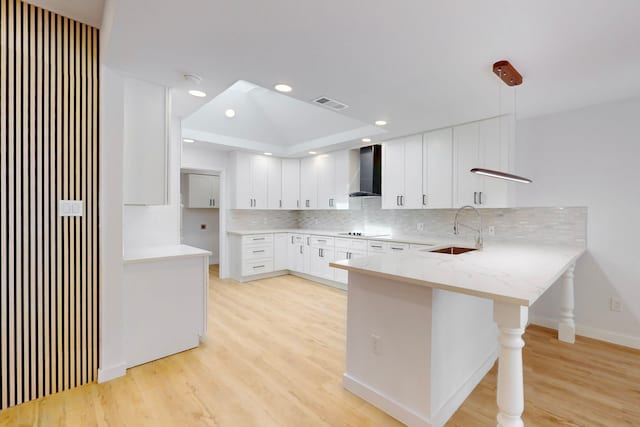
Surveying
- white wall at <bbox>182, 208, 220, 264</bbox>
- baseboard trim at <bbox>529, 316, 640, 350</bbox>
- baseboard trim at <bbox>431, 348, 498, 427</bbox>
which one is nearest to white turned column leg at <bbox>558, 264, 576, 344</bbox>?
baseboard trim at <bbox>529, 316, 640, 350</bbox>

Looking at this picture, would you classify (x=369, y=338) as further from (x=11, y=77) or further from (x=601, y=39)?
(x=11, y=77)

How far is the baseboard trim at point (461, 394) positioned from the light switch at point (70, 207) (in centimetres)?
277

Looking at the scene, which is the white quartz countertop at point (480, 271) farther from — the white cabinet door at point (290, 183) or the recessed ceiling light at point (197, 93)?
the white cabinet door at point (290, 183)

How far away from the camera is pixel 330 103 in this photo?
293cm

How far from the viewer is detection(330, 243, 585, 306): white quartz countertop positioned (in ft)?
4.70

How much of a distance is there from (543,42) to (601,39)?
0.36m

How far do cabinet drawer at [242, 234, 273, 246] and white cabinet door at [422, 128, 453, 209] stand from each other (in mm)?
2917

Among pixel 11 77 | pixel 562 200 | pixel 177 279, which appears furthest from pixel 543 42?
pixel 11 77

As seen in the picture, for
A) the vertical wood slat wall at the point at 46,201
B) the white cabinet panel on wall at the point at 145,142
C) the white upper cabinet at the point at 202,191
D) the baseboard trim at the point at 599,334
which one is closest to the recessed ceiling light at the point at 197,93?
the white cabinet panel on wall at the point at 145,142

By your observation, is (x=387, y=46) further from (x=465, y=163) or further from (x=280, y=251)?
(x=280, y=251)

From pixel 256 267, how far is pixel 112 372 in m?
3.20

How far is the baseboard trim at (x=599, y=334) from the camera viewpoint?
9.51 feet

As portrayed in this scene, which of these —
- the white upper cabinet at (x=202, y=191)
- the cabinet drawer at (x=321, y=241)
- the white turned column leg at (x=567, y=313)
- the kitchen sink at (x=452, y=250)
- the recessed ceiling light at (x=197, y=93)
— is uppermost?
the recessed ceiling light at (x=197, y=93)

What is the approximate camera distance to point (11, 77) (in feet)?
6.32
